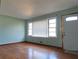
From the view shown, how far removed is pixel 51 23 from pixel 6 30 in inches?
142

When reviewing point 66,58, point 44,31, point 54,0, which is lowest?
point 66,58

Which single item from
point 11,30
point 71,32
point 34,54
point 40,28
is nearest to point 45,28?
point 40,28

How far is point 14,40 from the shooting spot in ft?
22.6

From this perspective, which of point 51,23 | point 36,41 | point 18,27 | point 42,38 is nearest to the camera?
point 51,23

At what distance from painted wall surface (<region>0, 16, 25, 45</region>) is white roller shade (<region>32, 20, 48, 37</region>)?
4.83 ft

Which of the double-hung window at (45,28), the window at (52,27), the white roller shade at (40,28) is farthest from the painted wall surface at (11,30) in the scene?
the window at (52,27)

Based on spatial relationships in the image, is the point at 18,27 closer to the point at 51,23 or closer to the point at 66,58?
the point at 51,23

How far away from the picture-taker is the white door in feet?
12.2

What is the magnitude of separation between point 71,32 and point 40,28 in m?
2.81

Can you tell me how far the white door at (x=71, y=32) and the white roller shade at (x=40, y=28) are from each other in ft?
6.49

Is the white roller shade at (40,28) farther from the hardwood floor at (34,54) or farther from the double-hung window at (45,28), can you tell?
the hardwood floor at (34,54)

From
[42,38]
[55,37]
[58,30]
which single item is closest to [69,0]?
[58,30]

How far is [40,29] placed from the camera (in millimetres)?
6281

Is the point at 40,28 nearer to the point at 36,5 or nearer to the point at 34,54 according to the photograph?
the point at 36,5
